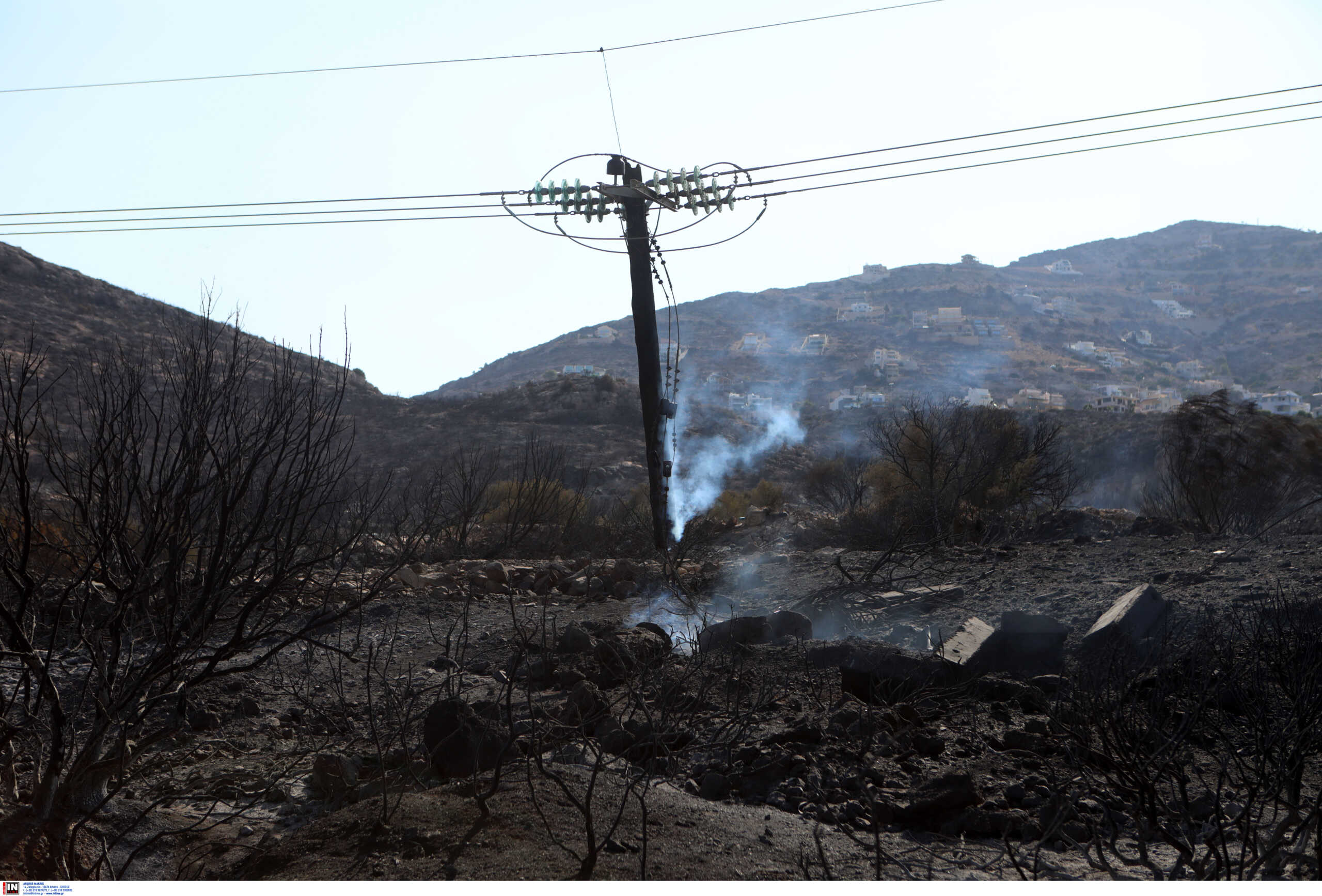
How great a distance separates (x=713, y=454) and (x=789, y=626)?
3906cm

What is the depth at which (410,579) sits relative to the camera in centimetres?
1402

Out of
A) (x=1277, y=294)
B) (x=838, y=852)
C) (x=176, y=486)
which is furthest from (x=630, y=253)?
(x=1277, y=294)

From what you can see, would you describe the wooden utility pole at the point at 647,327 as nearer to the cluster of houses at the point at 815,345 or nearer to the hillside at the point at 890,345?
the hillside at the point at 890,345

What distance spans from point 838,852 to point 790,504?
97.4 ft

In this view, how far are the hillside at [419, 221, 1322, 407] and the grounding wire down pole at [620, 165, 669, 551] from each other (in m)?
57.8

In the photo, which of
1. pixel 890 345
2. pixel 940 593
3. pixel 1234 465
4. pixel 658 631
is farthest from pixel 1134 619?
pixel 890 345

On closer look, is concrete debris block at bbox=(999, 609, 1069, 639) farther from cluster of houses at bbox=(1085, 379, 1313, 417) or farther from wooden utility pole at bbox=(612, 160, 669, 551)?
cluster of houses at bbox=(1085, 379, 1313, 417)

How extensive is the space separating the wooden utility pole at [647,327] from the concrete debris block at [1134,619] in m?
7.64

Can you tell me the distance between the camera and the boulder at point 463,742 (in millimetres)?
6117

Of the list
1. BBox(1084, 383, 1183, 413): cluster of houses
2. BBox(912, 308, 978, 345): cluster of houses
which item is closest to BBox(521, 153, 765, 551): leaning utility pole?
BBox(1084, 383, 1183, 413): cluster of houses

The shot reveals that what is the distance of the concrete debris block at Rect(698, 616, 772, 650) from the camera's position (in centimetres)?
942

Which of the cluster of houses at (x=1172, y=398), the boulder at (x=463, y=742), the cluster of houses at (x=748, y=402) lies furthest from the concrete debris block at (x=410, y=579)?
the cluster of houses at (x=748, y=402)
